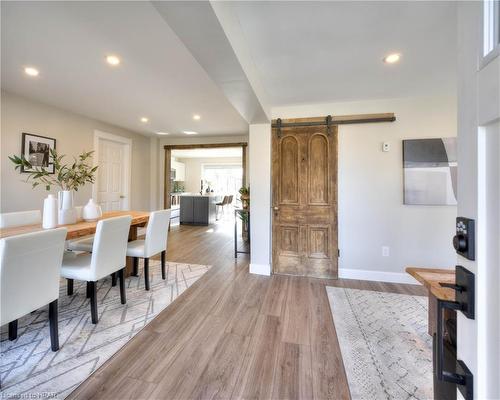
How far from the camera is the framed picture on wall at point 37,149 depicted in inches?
126

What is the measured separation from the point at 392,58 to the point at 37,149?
4527 mm

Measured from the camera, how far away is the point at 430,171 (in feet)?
9.09

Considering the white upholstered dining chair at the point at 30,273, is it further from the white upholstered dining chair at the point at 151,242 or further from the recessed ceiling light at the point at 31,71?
the recessed ceiling light at the point at 31,71

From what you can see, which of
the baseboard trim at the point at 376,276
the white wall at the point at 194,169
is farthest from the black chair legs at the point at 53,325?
the white wall at the point at 194,169

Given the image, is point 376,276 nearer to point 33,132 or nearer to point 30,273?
point 30,273

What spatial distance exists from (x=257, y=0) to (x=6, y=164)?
366 centimetres

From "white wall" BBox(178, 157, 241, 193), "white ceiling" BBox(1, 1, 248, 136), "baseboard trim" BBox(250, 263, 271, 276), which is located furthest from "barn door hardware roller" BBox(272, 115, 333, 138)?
"white wall" BBox(178, 157, 241, 193)

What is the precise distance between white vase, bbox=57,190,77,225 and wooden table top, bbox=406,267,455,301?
9.78 ft

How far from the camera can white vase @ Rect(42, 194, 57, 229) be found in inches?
82.4

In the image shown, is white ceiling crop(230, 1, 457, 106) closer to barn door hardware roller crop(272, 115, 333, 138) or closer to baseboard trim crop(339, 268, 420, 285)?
barn door hardware roller crop(272, 115, 333, 138)

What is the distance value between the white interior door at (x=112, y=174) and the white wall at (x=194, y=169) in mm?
5401

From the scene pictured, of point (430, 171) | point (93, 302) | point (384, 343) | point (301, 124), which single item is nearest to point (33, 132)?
point (93, 302)

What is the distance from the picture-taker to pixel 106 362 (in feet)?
5.12

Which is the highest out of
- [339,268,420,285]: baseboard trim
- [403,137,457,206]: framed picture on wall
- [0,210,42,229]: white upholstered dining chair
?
[403,137,457,206]: framed picture on wall
